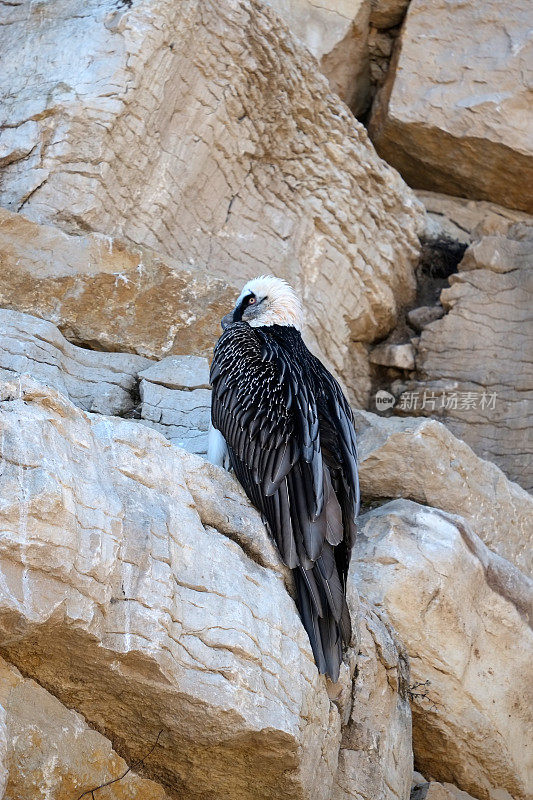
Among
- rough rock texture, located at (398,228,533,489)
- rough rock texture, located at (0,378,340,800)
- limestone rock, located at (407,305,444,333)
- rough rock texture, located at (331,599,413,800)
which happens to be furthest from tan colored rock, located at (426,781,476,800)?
limestone rock, located at (407,305,444,333)

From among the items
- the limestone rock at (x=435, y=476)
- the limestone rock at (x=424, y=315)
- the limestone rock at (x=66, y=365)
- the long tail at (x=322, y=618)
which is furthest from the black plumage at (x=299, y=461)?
the limestone rock at (x=424, y=315)

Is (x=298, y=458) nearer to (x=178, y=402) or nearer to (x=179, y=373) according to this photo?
(x=178, y=402)

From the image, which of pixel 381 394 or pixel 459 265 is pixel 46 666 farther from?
pixel 459 265

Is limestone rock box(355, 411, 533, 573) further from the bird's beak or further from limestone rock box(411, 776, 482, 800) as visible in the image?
limestone rock box(411, 776, 482, 800)

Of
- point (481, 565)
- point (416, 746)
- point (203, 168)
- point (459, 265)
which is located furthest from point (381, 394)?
point (416, 746)

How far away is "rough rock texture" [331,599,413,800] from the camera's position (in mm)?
4677

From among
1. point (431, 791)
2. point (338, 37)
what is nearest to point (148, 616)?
point (431, 791)

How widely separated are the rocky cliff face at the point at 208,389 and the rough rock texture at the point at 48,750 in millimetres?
11

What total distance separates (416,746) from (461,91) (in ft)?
19.9

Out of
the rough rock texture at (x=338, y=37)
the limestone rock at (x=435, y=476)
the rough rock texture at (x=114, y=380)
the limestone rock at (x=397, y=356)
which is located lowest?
the limestone rock at (x=435, y=476)

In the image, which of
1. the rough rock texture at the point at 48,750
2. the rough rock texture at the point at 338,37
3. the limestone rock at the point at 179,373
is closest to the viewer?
the rough rock texture at the point at 48,750

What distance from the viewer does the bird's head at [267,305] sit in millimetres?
6250

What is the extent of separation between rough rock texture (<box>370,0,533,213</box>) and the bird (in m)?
4.45

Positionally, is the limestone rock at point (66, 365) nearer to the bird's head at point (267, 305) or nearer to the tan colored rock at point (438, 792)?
the bird's head at point (267, 305)
